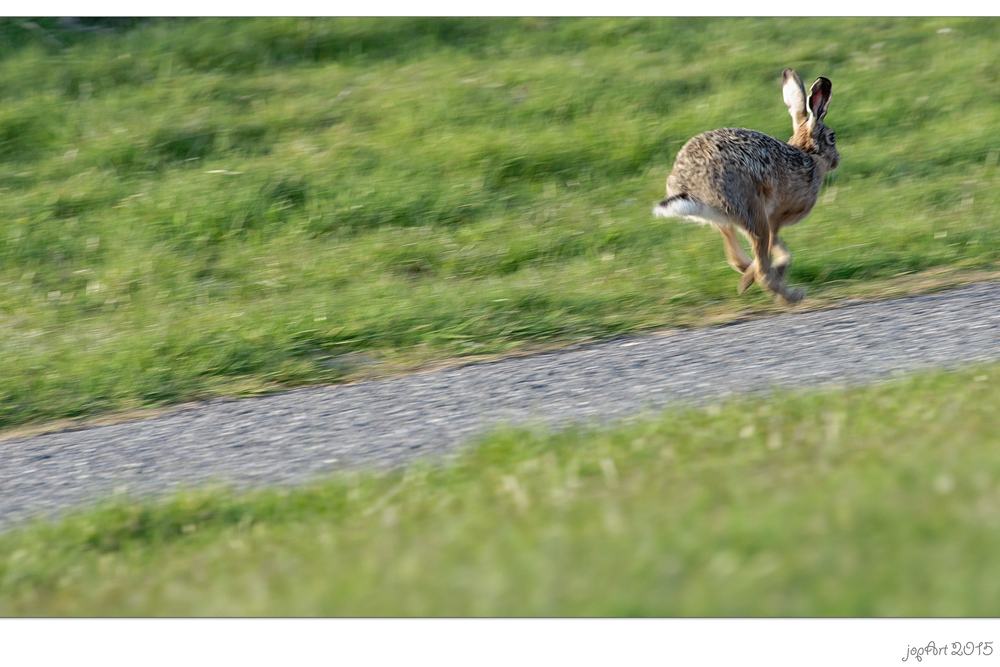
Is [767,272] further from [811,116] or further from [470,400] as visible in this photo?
[470,400]

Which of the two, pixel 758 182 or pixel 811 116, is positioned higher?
pixel 811 116

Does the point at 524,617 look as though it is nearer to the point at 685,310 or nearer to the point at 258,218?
the point at 685,310

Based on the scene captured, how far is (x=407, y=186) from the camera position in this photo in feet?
35.3

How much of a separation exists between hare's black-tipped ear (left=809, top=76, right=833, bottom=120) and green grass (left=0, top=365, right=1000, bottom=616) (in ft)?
10.9

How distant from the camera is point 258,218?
10.4m

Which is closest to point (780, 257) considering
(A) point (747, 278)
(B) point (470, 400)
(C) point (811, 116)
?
(A) point (747, 278)

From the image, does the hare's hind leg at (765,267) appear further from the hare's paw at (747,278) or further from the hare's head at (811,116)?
the hare's head at (811,116)

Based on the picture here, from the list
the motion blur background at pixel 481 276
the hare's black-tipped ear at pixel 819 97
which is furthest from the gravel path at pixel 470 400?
the hare's black-tipped ear at pixel 819 97

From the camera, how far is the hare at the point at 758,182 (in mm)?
7266

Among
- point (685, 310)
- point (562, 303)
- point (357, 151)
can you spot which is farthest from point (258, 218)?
point (685, 310)

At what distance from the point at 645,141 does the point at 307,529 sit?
26.3ft

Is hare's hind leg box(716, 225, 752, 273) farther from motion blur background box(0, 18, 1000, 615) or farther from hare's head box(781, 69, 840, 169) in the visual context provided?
hare's head box(781, 69, 840, 169)

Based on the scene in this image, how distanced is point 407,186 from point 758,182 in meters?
4.23

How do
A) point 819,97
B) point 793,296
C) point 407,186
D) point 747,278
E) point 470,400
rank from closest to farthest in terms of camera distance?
point 470,400
point 793,296
point 747,278
point 819,97
point 407,186
